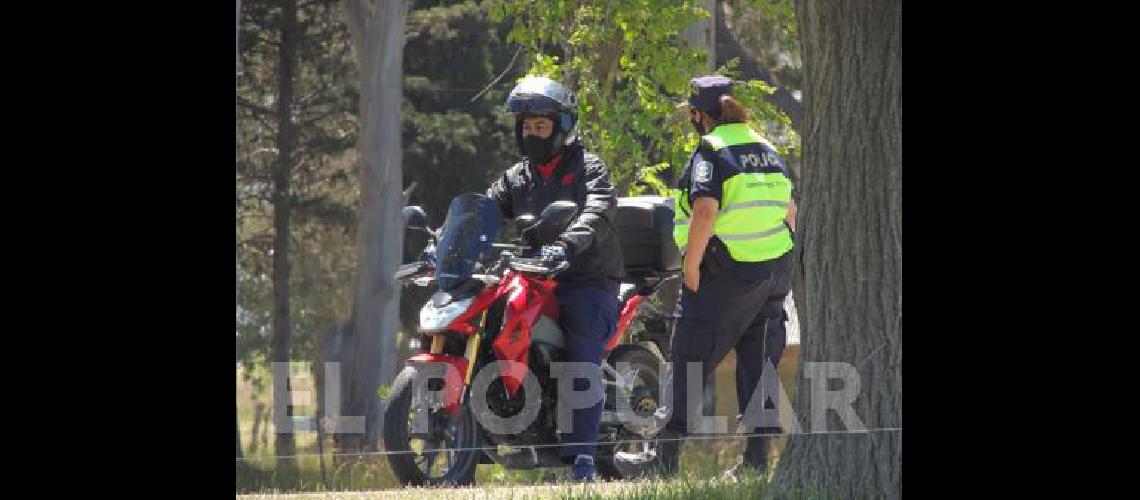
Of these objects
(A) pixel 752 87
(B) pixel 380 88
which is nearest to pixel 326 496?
(A) pixel 752 87

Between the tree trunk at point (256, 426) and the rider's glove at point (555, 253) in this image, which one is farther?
the tree trunk at point (256, 426)

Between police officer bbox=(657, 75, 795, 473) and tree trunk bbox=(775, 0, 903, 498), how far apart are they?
1248 millimetres

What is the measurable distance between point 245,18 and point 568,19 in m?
13.5

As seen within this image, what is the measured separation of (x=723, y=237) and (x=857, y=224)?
4.95 feet

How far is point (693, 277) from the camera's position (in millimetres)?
8773

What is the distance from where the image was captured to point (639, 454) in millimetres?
9250

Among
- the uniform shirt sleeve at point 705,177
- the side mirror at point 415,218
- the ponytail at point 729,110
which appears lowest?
the side mirror at point 415,218

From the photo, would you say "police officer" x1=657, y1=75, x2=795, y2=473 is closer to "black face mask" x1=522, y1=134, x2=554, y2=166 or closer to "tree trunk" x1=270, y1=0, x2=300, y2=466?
"black face mask" x1=522, y1=134, x2=554, y2=166

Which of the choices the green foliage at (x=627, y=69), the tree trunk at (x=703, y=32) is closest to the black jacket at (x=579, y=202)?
the green foliage at (x=627, y=69)

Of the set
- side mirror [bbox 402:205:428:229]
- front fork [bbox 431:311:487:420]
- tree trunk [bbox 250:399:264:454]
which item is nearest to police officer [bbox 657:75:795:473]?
front fork [bbox 431:311:487:420]

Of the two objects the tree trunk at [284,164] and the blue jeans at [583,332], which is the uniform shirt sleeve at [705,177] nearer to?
the blue jeans at [583,332]

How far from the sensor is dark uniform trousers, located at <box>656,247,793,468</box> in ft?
29.1

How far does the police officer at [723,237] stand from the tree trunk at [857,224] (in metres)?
1.25

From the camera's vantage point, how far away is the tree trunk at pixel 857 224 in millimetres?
7293
